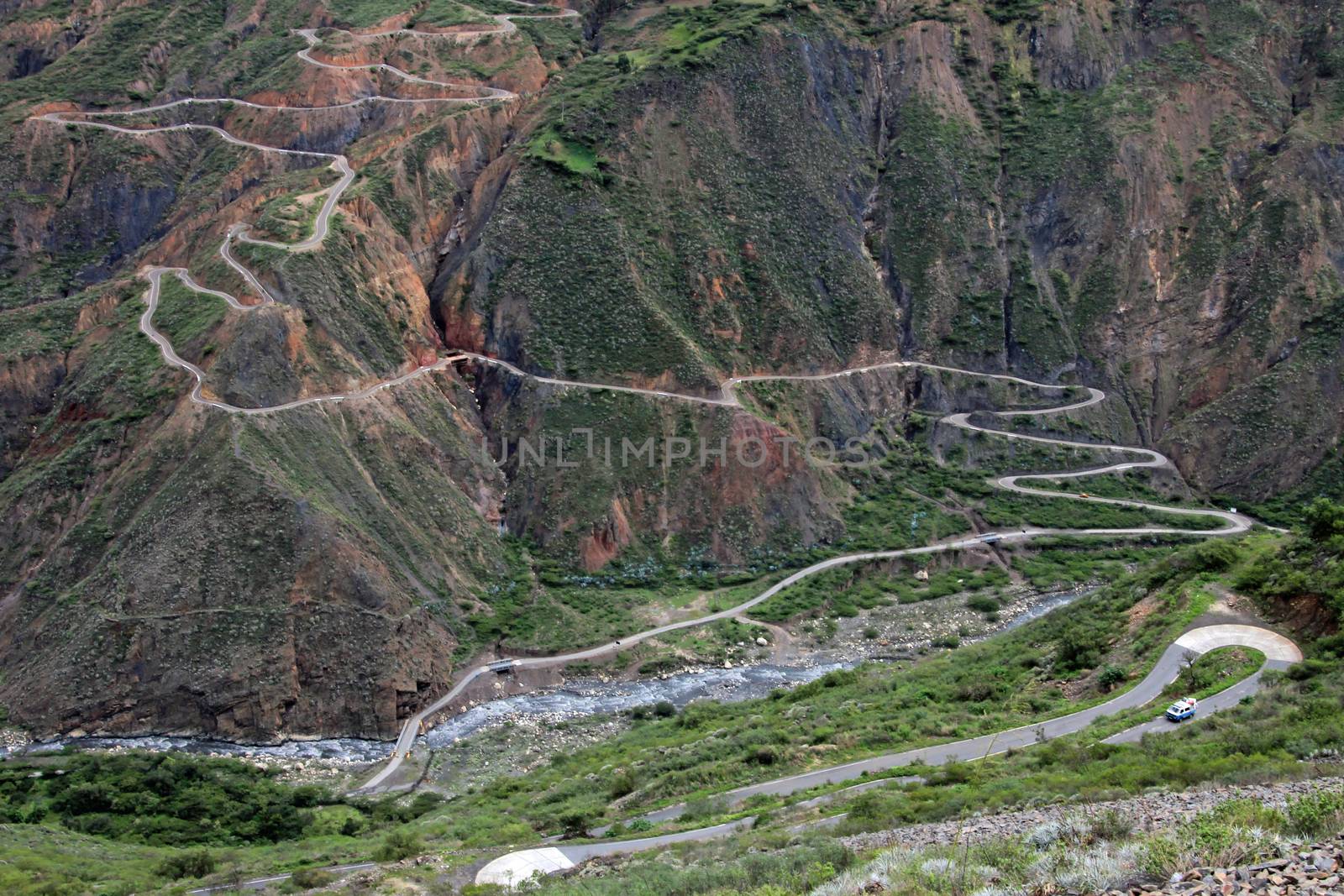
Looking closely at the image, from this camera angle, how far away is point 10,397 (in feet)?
227

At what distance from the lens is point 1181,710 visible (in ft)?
122

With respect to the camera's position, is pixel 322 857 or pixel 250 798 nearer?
pixel 322 857

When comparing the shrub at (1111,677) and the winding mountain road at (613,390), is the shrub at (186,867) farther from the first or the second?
the shrub at (1111,677)

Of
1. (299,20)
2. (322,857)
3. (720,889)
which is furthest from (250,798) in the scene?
(299,20)

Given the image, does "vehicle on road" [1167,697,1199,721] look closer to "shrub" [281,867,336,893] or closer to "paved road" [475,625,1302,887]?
"paved road" [475,625,1302,887]

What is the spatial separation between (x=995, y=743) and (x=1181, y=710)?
5.99 metres

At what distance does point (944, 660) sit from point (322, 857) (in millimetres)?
30015

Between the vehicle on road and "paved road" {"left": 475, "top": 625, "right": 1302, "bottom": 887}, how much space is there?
0.30 meters

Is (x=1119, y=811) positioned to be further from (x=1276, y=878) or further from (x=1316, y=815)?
(x=1276, y=878)

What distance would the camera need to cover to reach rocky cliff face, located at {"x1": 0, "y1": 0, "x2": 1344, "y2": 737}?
59375mm

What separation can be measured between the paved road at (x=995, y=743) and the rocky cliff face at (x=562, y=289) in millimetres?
24087

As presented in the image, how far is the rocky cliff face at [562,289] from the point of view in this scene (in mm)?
59375

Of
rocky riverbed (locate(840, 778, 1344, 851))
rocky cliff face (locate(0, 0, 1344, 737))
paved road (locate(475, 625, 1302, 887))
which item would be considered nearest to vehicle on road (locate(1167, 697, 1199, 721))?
paved road (locate(475, 625, 1302, 887))

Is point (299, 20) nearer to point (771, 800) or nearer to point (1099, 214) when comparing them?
point (1099, 214)
